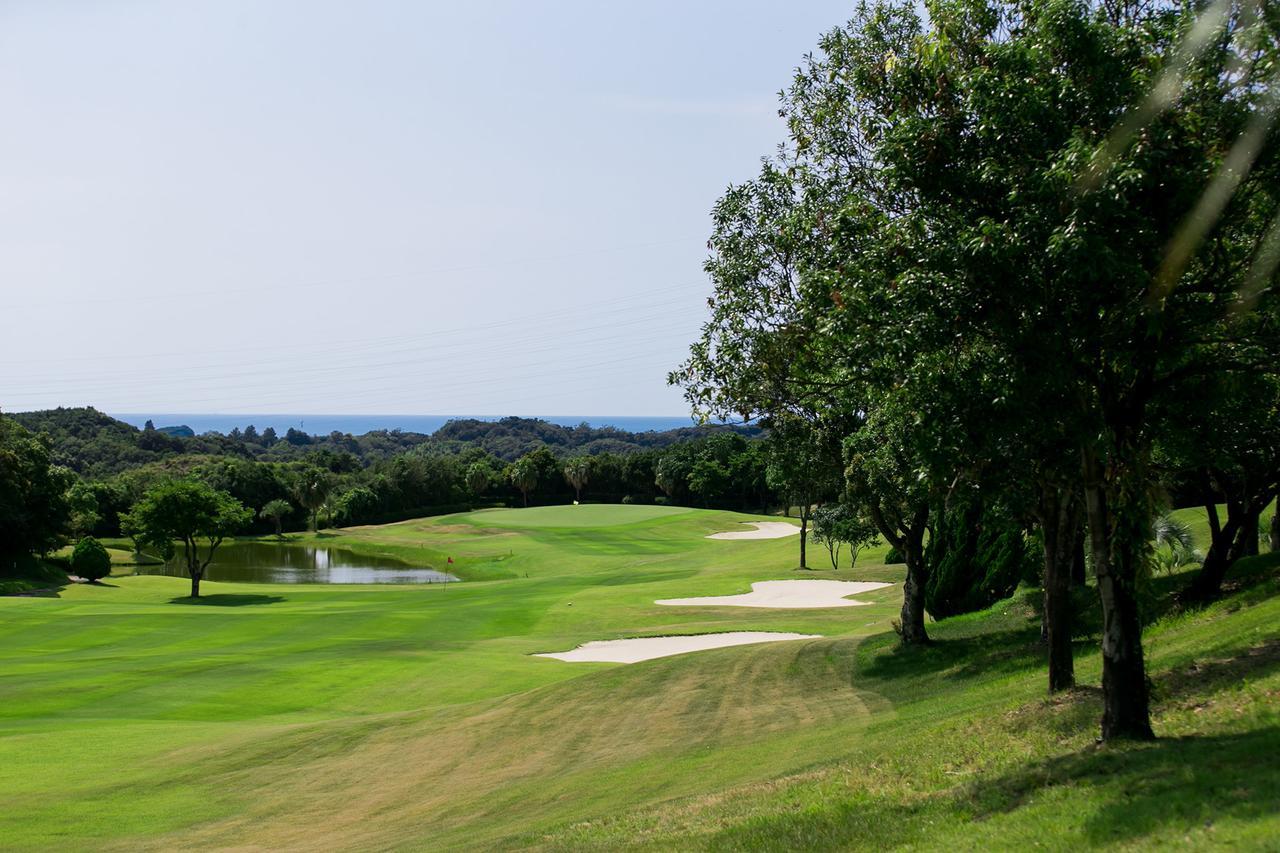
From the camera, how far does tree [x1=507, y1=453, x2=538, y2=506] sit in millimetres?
146125

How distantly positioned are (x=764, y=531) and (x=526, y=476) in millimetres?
48483

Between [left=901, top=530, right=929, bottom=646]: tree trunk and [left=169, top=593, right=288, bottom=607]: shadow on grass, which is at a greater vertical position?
[left=901, top=530, right=929, bottom=646]: tree trunk

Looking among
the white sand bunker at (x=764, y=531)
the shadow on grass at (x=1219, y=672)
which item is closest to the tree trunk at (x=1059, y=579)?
the shadow on grass at (x=1219, y=672)

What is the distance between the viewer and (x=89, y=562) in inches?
2862

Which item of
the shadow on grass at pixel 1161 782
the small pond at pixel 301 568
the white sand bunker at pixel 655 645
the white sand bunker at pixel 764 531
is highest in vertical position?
the shadow on grass at pixel 1161 782

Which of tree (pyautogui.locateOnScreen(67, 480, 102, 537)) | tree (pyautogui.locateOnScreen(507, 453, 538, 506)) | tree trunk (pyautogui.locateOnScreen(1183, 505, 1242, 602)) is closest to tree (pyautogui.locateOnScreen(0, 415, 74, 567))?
tree (pyautogui.locateOnScreen(67, 480, 102, 537))

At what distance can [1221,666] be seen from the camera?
50.4 feet

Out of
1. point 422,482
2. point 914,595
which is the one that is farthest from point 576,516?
point 914,595

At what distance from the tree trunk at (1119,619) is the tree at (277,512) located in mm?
119888

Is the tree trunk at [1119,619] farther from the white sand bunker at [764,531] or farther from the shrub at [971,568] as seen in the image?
the white sand bunker at [764,531]

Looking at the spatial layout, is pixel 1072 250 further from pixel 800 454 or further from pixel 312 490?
pixel 312 490

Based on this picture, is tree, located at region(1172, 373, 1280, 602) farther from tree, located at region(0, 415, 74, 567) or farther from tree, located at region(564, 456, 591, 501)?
tree, located at region(564, 456, 591, 501)

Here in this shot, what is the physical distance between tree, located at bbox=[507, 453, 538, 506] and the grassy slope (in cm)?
10314

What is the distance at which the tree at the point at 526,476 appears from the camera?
479 feet
